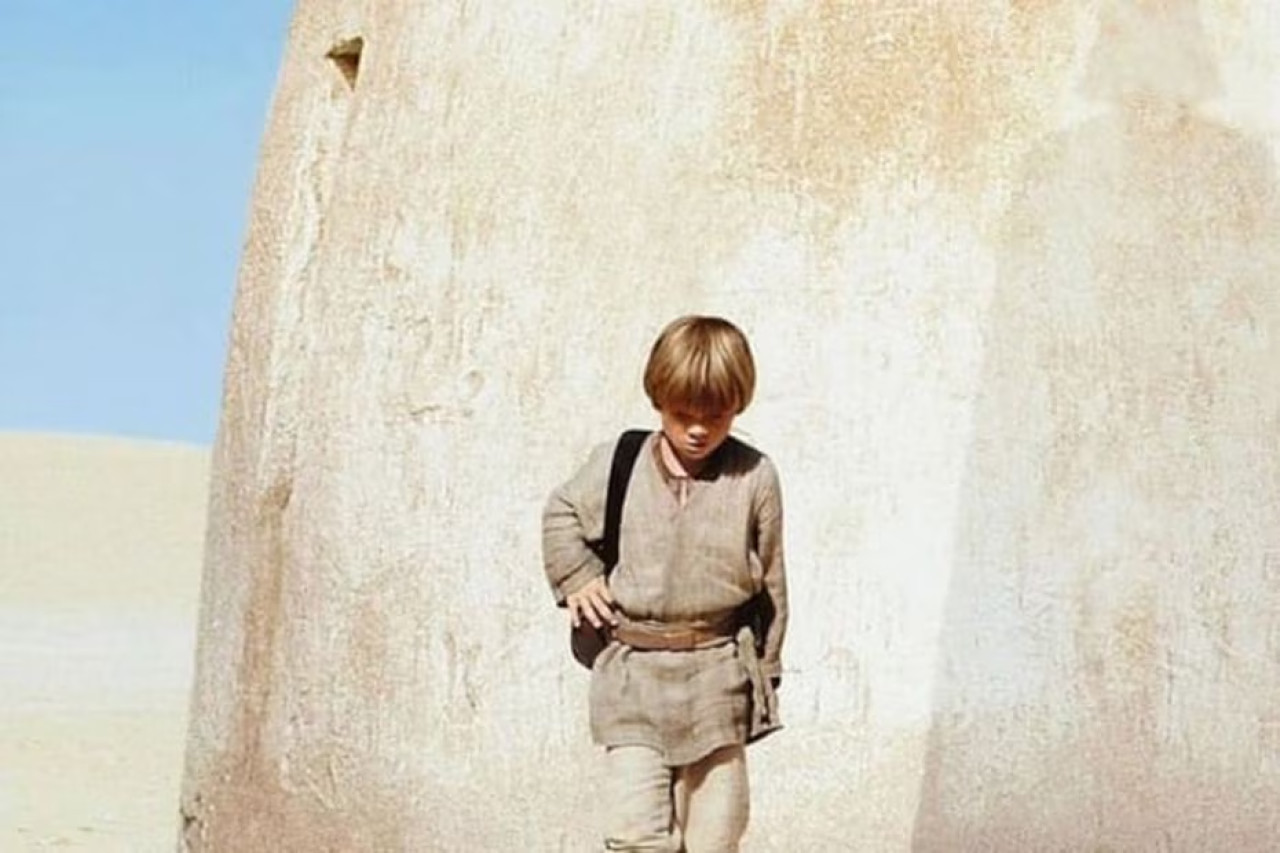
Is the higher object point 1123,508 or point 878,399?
point 878,399

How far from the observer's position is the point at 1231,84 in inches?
303

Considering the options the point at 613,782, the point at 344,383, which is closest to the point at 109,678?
the point at 344,383

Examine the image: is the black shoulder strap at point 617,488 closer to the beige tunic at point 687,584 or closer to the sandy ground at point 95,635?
the beige tunic at point 687,584

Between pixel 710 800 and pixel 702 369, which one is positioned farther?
pixel 710 800

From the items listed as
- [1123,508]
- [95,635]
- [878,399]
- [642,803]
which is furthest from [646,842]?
Answer: [95,635]

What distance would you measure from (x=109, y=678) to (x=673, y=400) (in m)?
20.9

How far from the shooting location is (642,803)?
5465 mm

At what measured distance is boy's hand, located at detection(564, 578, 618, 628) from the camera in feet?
18.0

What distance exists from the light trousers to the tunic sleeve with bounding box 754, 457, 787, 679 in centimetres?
19

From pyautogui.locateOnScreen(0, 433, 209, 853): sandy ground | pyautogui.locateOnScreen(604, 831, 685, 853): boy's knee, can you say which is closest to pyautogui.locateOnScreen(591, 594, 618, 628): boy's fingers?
pyautogui.locateOnScreen(604, 831, 685, 853): boy's knee

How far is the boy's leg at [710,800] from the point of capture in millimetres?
5512

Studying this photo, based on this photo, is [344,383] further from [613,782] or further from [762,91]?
[613,782]

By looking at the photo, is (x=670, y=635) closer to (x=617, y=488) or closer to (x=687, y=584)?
(x=687, y=584)

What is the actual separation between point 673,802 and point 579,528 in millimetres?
539
